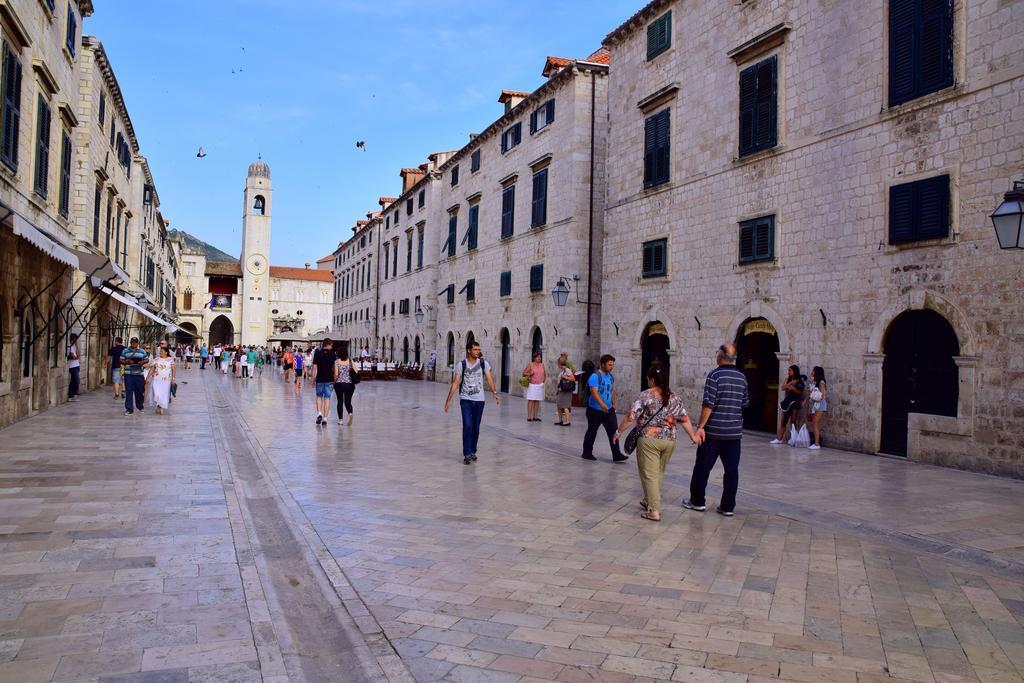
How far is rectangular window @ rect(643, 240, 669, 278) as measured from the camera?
17.9m

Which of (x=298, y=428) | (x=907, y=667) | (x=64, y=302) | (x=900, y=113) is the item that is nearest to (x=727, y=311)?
(x=900, y=113)

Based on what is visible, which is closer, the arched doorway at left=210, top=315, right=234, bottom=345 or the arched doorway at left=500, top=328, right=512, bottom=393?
the arched doorway at left=500, top=328, right=512, bottom=393

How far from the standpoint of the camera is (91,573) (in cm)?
475

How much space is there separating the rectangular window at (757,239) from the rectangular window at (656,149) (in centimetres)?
332

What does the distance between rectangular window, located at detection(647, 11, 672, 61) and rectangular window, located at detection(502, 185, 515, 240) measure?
30.5ft

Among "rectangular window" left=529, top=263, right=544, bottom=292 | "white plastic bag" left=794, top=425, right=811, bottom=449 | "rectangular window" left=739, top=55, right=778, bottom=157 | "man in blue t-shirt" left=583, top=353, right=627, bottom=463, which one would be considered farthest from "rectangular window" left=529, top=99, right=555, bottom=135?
"man in blue t-shirt" left=583, top=353, right=627, bottom=463

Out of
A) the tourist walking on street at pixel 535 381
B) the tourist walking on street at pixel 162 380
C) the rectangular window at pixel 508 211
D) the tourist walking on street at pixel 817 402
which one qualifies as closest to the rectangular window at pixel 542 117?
the rectangular window at pixel 508 211

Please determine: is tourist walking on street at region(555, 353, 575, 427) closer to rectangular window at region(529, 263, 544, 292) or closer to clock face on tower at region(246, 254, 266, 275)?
rectangular window at region(529, 263, 544, 292)

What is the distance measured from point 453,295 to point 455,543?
27.7m

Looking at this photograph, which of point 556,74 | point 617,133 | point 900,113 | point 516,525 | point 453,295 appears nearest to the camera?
point 516,525

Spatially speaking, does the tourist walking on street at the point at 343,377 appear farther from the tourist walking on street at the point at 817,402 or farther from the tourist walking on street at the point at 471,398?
the tourist walking on street at the point at 817,402

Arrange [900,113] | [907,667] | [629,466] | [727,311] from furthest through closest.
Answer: [727,311] → [900,113] → [629,466] → [907,667]

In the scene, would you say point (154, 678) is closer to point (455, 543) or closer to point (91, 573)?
point (91, 573)

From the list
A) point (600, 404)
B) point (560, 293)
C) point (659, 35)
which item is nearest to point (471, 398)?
point (600, 404)
